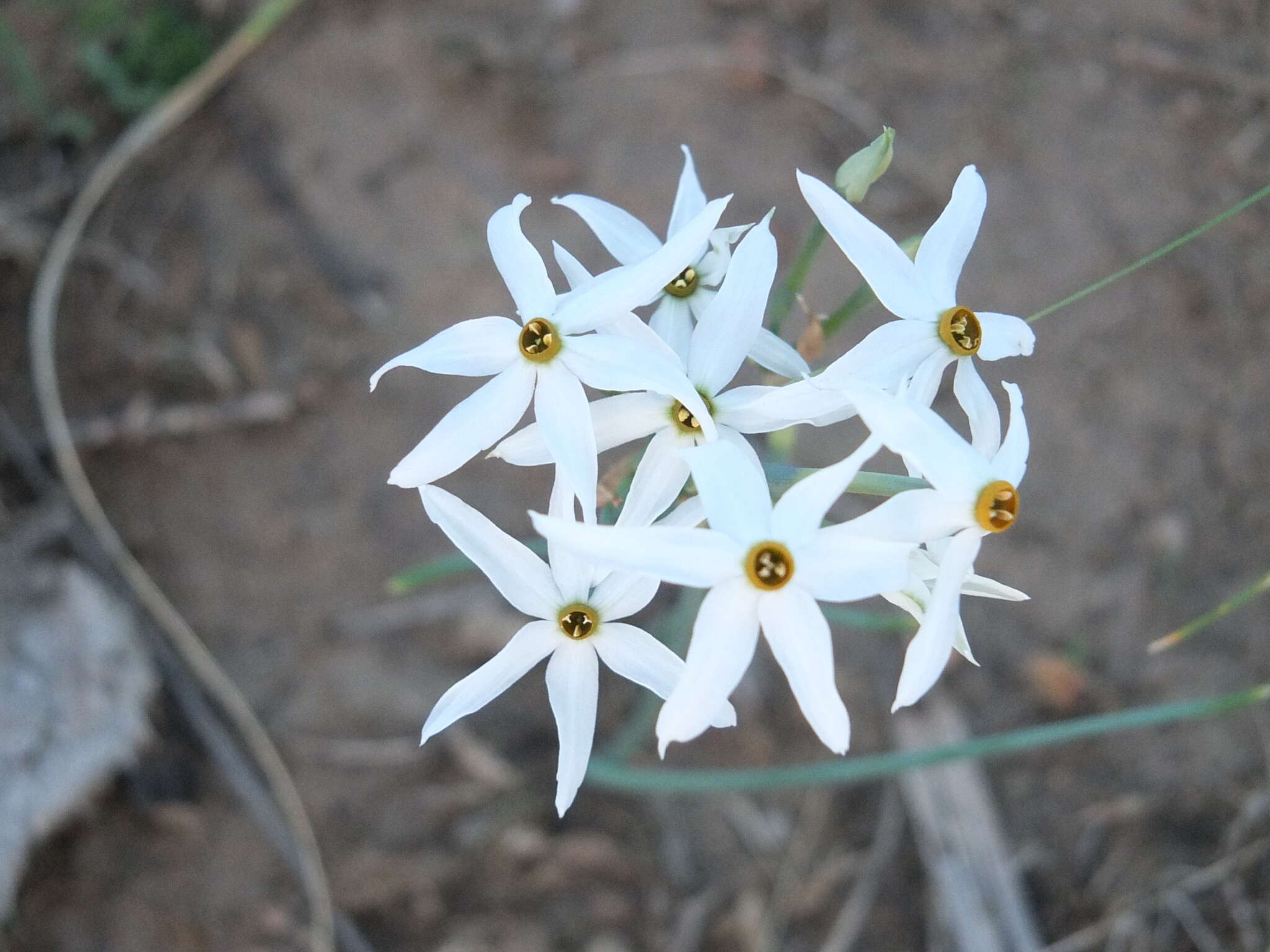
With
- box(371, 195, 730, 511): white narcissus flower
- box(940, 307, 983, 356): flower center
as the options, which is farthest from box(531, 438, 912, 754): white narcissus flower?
box(940, 307, 983, 356): flower center

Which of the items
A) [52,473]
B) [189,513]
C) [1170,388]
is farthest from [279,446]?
[1170,388]

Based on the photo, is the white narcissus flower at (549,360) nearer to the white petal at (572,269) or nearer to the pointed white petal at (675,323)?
the white petal at (572,269)

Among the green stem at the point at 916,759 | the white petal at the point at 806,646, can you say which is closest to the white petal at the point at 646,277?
the white petal at the point at 806,646

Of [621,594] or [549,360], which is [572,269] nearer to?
[549,360]

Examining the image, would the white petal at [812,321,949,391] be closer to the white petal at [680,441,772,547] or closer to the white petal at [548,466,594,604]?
the white petal at [680,441,772,547]

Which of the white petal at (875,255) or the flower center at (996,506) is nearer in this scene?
the flower center at (996,506)

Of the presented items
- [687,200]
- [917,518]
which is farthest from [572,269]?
[917,518]
